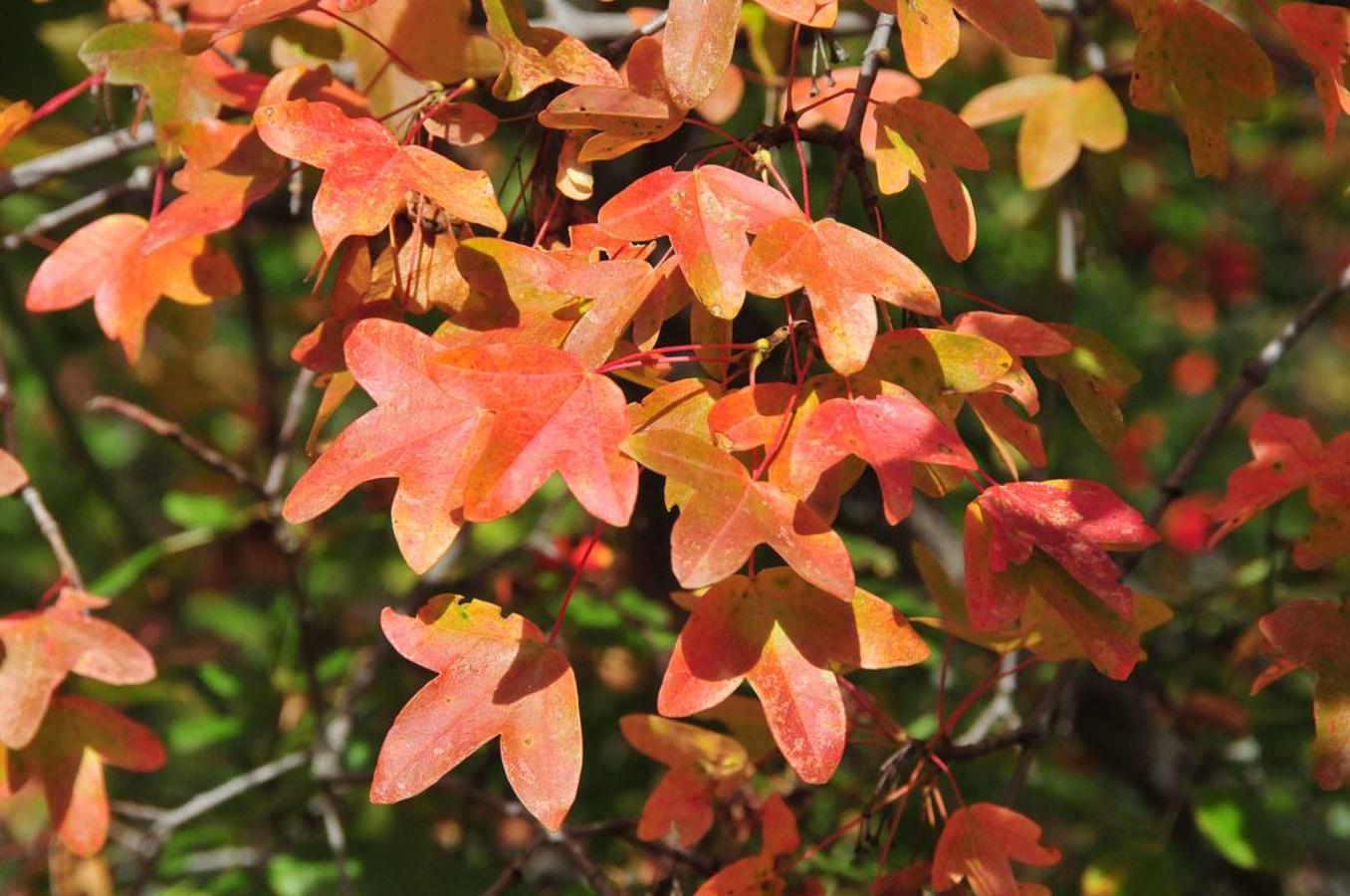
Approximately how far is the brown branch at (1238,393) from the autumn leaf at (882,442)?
0.47 meters

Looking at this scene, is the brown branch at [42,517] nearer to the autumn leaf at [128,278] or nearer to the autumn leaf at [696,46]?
the autumn leaf at [128,278]

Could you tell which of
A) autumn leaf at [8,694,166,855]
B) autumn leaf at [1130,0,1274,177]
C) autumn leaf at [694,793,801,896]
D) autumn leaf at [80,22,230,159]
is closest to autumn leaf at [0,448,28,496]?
autumn leaf at [8,694,166,855]

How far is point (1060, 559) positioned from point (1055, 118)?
74 cm

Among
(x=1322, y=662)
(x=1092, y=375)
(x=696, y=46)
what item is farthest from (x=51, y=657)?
(x=1322, y=662)

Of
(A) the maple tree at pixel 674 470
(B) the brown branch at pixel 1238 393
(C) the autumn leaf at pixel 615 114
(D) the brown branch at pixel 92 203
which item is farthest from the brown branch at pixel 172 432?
(B) the brown branch at pixel 1238 393

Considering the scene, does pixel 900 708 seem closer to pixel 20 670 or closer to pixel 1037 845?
pixel 1037 845

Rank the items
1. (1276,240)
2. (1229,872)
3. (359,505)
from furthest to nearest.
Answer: (1276,240) < (359,505) < (1229,872)

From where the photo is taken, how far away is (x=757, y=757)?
1.07m

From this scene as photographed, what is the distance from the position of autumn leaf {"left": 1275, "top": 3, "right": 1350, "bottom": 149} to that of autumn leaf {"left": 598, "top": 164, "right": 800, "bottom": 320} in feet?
1.39

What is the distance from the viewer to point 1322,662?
88 centimetres

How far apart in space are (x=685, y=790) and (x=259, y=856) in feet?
2.45

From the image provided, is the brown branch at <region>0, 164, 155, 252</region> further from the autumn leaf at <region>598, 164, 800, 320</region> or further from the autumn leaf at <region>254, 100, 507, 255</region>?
the autumn leaf at <region>598, 164, 800, 320</region>

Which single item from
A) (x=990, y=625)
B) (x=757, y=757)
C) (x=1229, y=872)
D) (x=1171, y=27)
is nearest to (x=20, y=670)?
(x=757, y=757)

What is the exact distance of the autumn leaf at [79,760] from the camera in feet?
3.52
